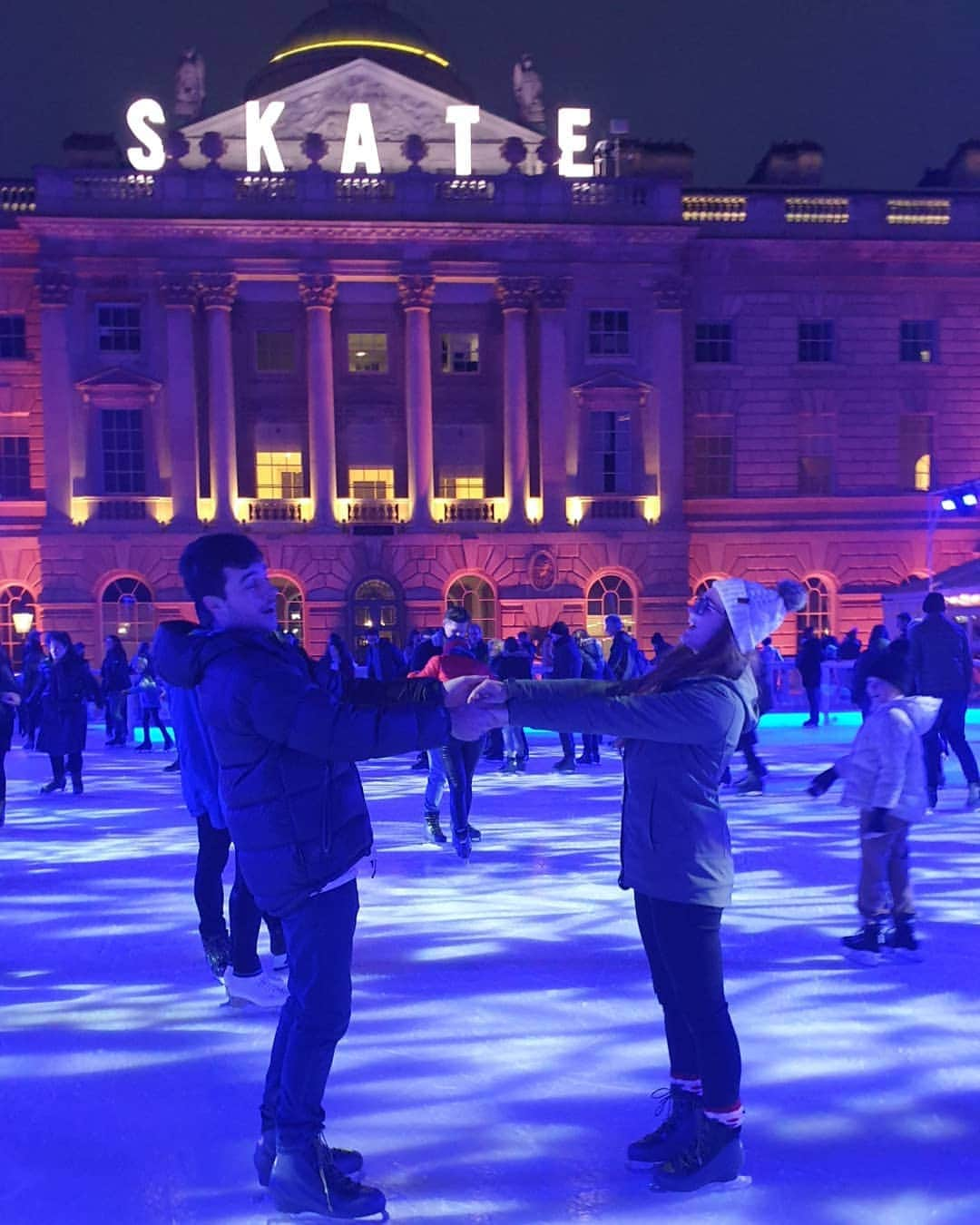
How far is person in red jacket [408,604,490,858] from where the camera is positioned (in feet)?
27.8

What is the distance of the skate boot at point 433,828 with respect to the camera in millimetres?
9508

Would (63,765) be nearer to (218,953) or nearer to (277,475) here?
(218,953)

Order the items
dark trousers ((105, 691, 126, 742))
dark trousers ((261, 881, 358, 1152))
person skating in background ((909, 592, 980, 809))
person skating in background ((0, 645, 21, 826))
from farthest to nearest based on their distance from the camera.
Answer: dark trousers ((105, 691, 126, 742))
person skating in background ((909, 592, 980, 809))
person skating in background ((0, 645, 21, 826))
dark trousers ((261, 881, 358, 1152))

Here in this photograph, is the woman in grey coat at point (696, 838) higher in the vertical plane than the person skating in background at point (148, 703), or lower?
higher

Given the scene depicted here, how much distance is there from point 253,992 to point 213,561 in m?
2.61

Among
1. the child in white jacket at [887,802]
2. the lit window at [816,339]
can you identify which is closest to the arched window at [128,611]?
the lit window at [816,339]

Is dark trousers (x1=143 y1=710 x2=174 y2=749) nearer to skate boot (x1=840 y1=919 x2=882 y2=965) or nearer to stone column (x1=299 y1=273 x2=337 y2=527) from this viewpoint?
skate boot (x1=840 y1=919 x2=882 y2=965)

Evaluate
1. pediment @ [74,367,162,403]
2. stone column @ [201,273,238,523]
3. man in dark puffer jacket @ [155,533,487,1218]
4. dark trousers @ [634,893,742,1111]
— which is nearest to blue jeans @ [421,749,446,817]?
dark trousers @ [634,893,742,1111]

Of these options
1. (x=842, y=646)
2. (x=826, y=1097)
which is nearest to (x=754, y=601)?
(x=826, y=1097)

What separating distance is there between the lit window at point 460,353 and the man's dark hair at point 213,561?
3201 cm

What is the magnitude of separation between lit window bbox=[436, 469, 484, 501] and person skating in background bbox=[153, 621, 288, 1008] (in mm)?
28797

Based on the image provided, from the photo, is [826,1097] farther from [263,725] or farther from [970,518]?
[970,518]

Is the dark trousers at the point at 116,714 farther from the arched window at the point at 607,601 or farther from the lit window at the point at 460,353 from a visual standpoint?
the lit window at the point at 460,353

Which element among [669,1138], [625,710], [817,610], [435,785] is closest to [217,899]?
[669,1138]
